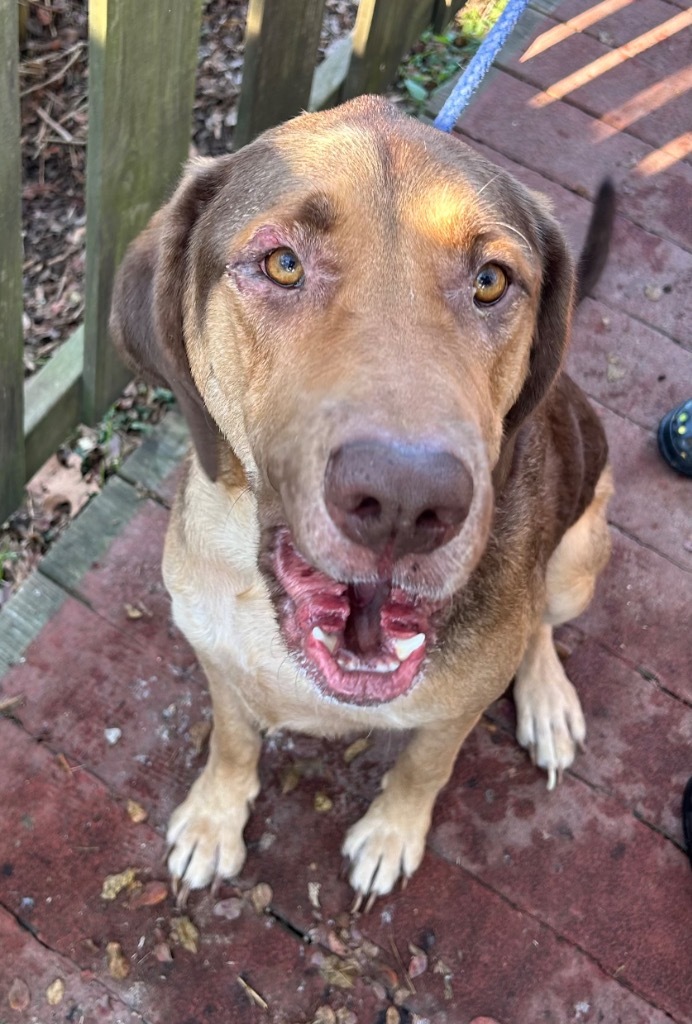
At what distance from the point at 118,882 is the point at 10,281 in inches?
78.1

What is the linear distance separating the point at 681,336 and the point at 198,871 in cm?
330

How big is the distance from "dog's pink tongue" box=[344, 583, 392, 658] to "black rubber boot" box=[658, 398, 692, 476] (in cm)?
232

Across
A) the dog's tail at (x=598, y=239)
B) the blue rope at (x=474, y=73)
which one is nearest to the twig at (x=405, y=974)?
the dog's tail at (x=598, y=239)

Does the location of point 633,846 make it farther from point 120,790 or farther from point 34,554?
point 34,554

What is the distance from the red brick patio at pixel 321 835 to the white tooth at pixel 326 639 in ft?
4.43

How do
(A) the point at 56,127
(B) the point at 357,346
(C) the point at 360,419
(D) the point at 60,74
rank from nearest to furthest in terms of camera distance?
(C) the point at 360,419, (B) the point at 357,346, (A) the point at 56,127, (D) the point at 60,74

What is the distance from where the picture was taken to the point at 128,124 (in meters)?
3.22

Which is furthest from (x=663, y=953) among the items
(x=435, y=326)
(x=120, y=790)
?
(x=435, y=326)

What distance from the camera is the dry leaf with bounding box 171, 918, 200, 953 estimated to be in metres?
3.09

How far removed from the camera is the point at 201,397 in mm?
2439

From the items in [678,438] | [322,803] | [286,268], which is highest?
[286,268]

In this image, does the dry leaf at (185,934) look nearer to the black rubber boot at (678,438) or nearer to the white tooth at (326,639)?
the white tooth at (326,639)

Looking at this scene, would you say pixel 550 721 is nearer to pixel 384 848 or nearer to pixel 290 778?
pixel 384 848

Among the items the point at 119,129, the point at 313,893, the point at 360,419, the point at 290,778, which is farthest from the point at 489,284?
the point at 313,893
